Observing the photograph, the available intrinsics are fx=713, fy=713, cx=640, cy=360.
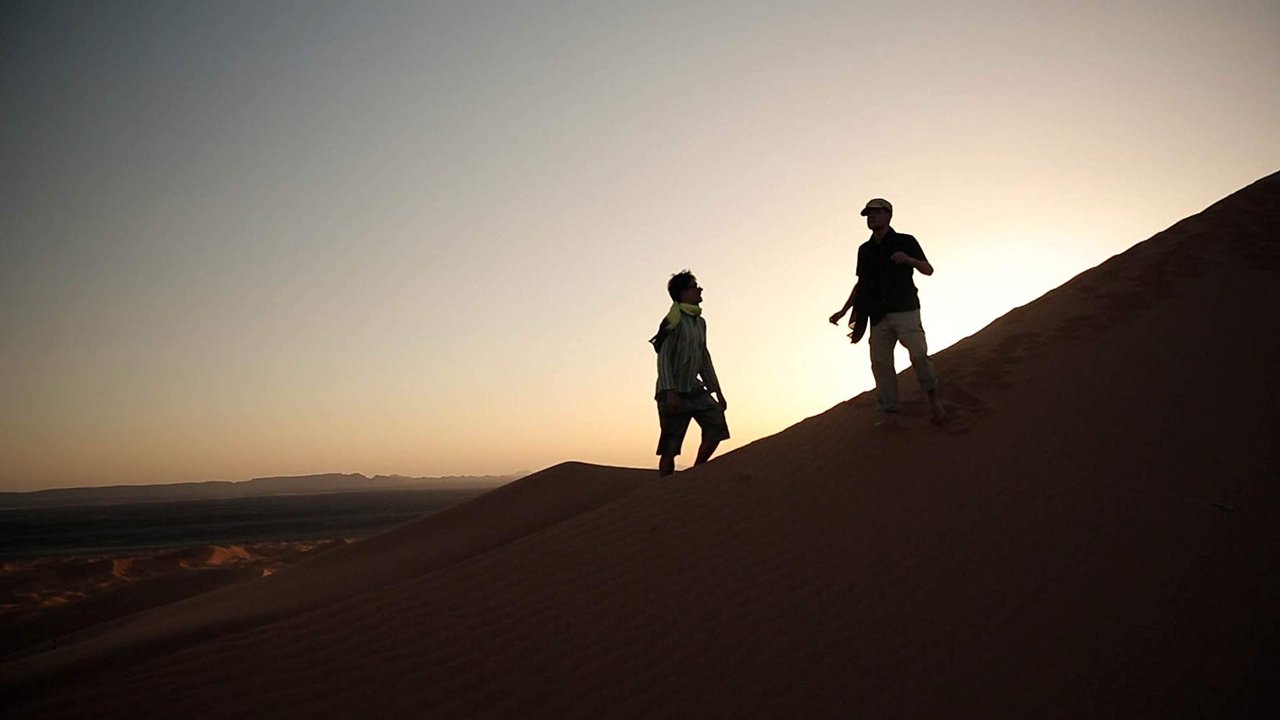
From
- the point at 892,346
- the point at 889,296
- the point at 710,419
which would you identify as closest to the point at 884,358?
the point at 892,346

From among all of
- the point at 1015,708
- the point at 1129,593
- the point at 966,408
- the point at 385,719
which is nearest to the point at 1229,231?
the point at 966,408

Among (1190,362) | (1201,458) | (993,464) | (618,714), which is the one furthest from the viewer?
(1190,362)

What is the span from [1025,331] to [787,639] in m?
7.12

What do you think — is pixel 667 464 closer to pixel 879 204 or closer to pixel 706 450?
pixel 706 450

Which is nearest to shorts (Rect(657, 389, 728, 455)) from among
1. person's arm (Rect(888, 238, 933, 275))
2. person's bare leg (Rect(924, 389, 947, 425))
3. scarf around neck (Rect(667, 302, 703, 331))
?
scarf around neck (Rect(667, 302, 703, 331))

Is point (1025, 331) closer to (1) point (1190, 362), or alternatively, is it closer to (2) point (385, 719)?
(1) point (1190, 362)

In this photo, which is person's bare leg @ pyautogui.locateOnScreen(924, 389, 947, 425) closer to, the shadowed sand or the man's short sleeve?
the shadowed sand

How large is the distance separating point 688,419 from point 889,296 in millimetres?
2263

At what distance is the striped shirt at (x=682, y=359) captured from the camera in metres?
7.16

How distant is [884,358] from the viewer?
21.7ft

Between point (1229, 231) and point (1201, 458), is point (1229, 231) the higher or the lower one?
the higher one

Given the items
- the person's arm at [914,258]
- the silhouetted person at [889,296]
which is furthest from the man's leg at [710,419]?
the person's arm at [914,258]

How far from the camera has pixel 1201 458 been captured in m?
5.42

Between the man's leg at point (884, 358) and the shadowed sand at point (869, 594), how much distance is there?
0.39 meters
